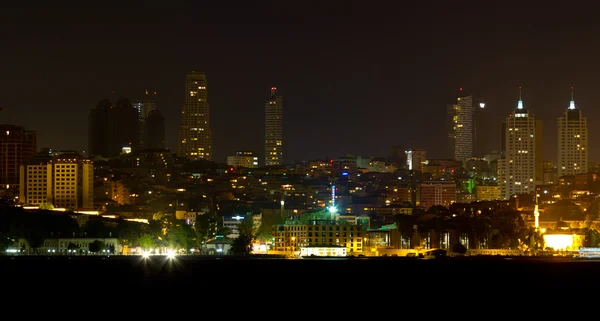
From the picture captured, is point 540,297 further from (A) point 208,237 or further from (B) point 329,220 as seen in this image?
(A) point 208,237

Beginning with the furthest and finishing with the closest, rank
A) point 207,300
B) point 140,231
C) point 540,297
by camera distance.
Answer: point 140,231 → point 540,297 → point 207,300

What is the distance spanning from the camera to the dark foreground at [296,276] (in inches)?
4176

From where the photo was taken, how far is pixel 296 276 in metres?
124

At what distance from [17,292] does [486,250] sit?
357 ft

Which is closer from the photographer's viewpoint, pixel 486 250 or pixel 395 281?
pixel 395 281

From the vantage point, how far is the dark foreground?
4176 inches

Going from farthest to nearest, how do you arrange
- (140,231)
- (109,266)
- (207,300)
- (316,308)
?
(140,231)
(109,266)
(207,300)
(316,308)

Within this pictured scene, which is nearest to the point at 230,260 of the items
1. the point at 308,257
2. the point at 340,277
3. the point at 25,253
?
the point at 308,257

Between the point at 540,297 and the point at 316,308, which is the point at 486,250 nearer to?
the point at 540,297

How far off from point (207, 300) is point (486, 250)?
362 feet

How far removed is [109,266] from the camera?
145625mm

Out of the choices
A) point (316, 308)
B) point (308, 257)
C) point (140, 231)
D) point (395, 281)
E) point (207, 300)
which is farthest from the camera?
point (140, 231)

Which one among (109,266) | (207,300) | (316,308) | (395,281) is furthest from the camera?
(109,266)

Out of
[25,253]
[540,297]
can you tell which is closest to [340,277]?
[540,297]
